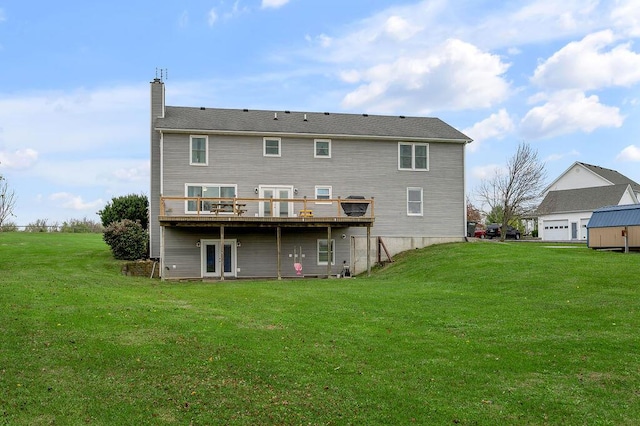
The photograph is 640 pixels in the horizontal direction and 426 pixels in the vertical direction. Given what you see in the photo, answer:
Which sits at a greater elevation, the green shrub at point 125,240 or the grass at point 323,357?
the green shrub at point 125,240

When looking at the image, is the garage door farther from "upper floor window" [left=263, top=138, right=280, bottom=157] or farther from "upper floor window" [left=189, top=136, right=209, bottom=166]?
"upper floor window" [left=189, top=136, right=209, bottom=166]

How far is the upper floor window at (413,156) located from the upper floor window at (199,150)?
9.93 m

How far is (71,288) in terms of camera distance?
15.2m

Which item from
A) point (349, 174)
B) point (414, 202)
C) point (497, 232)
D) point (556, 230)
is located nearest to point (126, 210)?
point (349, 174)

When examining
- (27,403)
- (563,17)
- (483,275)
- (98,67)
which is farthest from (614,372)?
(98,67)

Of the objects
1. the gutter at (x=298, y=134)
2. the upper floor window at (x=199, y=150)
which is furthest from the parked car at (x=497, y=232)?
the upper floor window at (x=199, y=150)

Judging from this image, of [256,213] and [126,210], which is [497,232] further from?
[126,210]

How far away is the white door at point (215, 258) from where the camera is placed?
26078 millimetres

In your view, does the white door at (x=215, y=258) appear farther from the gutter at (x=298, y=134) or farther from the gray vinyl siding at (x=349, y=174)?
the gutter at (x=298, y=134)

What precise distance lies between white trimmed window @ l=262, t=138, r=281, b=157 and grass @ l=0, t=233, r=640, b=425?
1272cm

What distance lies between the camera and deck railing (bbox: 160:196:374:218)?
24172mm

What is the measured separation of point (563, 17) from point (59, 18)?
18129 mm

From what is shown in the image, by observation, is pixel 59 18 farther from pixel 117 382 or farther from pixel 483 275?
pixel 483 275

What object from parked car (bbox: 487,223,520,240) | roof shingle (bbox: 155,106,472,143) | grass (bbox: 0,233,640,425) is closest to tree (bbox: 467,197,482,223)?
parked car (bbox: 487,223,520,240)
